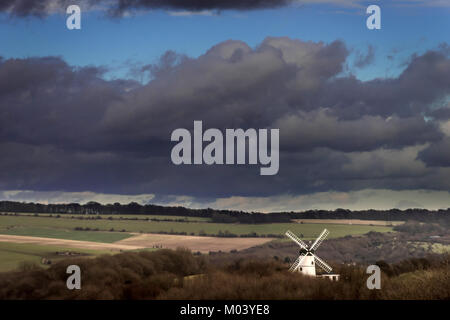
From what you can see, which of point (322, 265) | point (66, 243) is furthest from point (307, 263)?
point (66, 243)

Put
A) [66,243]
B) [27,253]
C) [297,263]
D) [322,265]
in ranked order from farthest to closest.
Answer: [66,243], [27,253], [322,265], [297,263]

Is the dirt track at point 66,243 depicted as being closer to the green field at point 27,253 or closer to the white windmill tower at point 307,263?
the green field at point 27,253

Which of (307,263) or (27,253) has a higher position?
(27,253)

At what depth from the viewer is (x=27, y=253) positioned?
141000mm

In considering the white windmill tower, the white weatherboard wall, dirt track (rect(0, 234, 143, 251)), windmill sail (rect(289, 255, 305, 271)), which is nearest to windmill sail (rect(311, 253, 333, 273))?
the white windmill tower

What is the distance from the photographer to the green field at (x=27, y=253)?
425 feet

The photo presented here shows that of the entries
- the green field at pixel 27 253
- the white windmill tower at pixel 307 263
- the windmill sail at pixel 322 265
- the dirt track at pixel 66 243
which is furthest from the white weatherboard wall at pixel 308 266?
the dirt track at pixel 66 243

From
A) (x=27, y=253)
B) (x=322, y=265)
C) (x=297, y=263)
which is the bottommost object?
(x=322, y=265)

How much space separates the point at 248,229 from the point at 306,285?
103 m

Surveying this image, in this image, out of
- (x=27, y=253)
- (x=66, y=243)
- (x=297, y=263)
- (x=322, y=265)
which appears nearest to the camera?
(x=297, y=263)

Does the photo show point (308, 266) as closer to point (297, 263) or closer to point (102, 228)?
point (297, 263)

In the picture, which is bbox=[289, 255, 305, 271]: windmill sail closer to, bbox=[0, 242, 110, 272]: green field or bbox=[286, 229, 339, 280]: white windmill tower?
bbox=[286, 229, 339, 280]: white windmill tower

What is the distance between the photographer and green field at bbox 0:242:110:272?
130m
